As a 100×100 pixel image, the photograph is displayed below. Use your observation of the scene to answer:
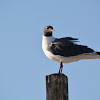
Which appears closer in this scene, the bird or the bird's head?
the bird

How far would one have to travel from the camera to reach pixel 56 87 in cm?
420

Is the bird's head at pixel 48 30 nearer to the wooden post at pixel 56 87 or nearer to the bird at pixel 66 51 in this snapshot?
the bird at pixel 66 51

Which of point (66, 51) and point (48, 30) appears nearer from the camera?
point (66, 51)

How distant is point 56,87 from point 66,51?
2091 millimetres

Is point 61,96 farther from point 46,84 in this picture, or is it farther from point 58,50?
point 58,50

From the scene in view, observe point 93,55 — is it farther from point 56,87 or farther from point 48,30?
point 56,87

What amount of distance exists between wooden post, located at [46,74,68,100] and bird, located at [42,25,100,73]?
5.57ft

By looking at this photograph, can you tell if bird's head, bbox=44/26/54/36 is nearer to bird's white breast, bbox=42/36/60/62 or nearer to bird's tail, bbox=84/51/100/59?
bird's white breast, bbox=42/36/60/62

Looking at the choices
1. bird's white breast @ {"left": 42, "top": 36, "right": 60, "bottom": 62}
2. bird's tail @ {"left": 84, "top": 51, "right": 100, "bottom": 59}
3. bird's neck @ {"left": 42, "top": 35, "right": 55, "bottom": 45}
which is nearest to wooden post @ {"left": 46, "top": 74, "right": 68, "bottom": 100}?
bird's white breast @ {"left": 42, "top": 36, "right": 60, "bottom": 62}

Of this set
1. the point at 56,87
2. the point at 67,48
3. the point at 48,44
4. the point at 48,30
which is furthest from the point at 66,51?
the point at 56,87

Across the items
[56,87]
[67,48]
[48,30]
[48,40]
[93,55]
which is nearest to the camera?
[56,87]

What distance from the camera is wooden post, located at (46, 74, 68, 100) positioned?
13.5 feet

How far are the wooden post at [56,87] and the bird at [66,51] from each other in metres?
1.70

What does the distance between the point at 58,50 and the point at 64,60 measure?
320mm
